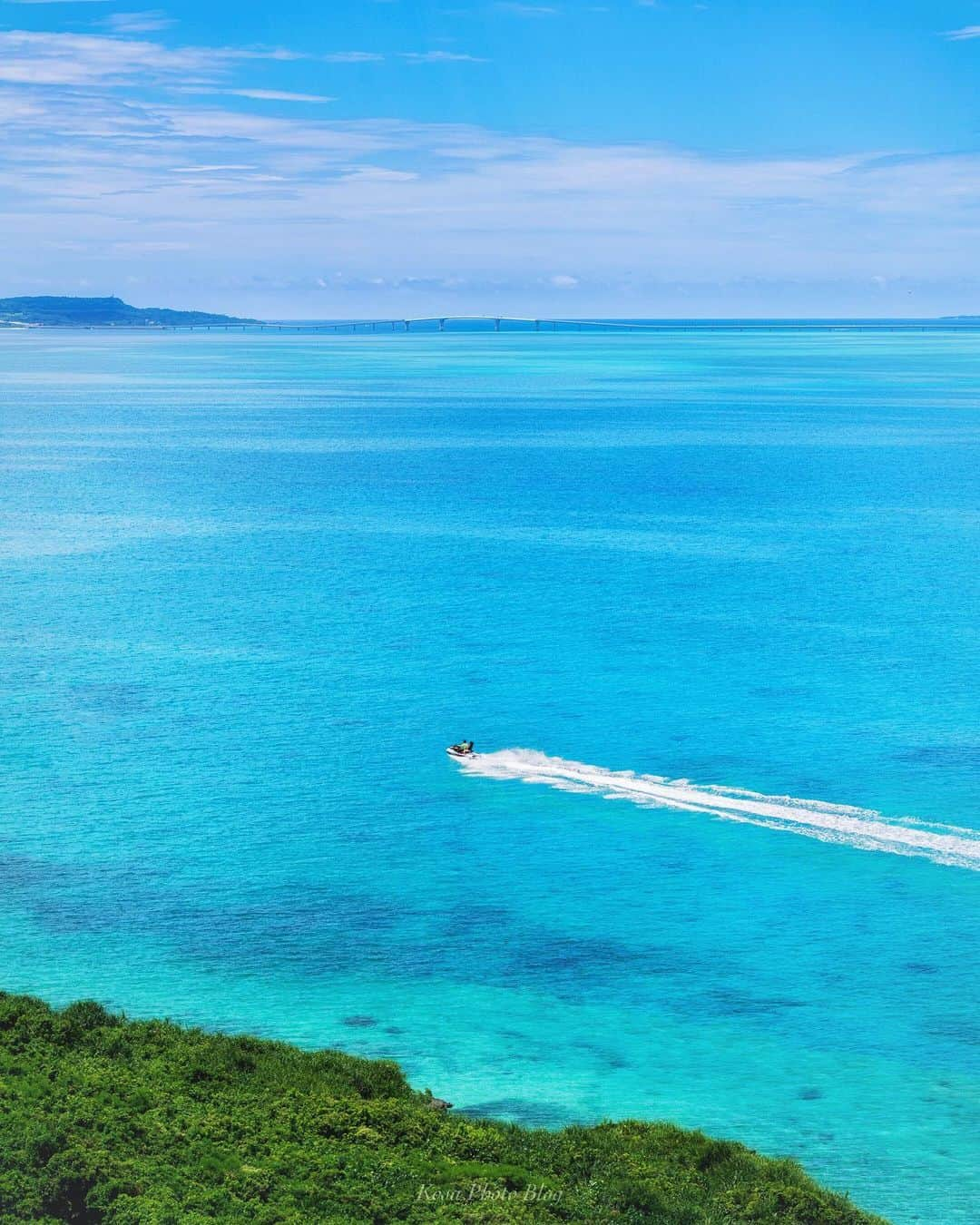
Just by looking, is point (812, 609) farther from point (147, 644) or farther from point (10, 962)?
point (10, 962)

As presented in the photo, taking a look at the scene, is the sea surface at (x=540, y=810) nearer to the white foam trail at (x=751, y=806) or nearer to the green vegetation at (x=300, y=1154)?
the white foam trail at (x=751, y=806)

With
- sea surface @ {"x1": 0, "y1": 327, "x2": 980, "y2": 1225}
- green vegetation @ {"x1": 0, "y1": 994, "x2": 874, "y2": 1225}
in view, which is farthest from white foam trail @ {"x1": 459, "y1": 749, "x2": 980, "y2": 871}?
green vegetation @ {"x1": 0, "y1": 994, "x2": 874, "y2": 1225}

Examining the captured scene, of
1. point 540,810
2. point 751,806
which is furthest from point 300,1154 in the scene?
point 751,806

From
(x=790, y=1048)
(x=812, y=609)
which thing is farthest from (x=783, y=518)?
(x=790, y=1048)

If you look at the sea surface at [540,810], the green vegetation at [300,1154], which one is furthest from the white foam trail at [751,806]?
the green vegetation at [300,1154]

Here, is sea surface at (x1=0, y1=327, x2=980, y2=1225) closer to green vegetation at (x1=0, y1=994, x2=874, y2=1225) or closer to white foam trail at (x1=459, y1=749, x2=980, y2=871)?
white foam trail at (x1=459, y1=749, x2=980, y2=871)

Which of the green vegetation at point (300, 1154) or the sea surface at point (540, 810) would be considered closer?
the green vegetation at point (300, 1154)
